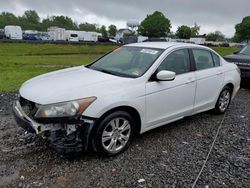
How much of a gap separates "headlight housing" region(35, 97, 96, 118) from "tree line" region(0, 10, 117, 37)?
110302 mm

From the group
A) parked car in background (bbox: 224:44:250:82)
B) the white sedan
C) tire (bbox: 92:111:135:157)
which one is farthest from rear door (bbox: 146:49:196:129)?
parked car in background (bbox: 224:44:250:82)

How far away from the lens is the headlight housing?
135 inches

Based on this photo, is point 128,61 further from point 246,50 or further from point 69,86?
point 246,50

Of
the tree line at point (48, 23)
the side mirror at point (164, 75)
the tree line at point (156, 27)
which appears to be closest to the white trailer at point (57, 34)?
the tree line at point (156, 27)

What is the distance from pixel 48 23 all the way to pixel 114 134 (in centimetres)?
12005

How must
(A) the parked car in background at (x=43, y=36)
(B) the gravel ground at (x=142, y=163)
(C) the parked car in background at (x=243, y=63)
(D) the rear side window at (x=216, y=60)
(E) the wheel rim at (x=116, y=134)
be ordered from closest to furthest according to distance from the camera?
1. (B) the gravel ground at (x=142, y=163)
2. (E) the wheel rim at (x=116, y=134)
3. (D) the rear side window at (x=216, y=60)
4. (C) the parked car in background at (x=243, y=63)
5. (A) the parked car in background at (x=43, y=36)

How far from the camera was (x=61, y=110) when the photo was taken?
3.43m

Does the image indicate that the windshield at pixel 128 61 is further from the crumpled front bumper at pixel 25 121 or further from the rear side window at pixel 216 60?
the rear side window at pixel 216 60

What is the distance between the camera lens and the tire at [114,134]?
366 centimetres

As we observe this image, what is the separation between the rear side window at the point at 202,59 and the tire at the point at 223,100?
760mm

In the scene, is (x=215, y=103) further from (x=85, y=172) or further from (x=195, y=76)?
(x=85, y=172)

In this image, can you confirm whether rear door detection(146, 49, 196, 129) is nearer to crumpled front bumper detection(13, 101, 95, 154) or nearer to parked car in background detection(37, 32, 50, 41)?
crumpled front bumper detection(13, 101, 95, 154)

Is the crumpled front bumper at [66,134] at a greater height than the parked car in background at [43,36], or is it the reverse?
the parked car in background at [43,36]

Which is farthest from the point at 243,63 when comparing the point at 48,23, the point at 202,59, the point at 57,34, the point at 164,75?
the point at 48,23
